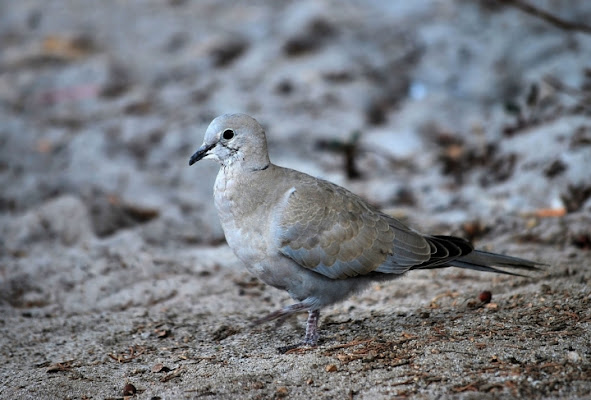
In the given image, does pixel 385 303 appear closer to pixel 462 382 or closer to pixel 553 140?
pixel 462 382

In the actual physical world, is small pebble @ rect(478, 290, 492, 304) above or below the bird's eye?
below

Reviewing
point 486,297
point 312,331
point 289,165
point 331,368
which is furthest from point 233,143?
point 289,165

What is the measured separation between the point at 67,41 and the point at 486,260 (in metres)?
6.57

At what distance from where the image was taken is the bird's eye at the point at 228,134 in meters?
3.71

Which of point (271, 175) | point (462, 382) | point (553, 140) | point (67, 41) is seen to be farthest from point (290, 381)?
point (67, 41)

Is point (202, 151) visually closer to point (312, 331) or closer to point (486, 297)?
point (312, 331)

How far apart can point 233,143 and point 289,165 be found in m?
2.61

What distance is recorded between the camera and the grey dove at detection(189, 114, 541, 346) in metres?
3.54

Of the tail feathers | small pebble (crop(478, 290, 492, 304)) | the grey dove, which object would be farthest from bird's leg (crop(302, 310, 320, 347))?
small pebble (crop(478, 290, 492, 304))

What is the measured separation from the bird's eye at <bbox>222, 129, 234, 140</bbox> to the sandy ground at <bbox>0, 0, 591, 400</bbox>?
3.49ft

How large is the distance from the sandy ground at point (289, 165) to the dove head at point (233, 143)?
0.94m

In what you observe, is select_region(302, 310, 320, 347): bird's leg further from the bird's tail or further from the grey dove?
the bird's tail

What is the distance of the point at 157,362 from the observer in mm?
3555

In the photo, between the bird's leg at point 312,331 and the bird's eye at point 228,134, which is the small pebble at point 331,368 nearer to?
the bird's leg at point 312,331
